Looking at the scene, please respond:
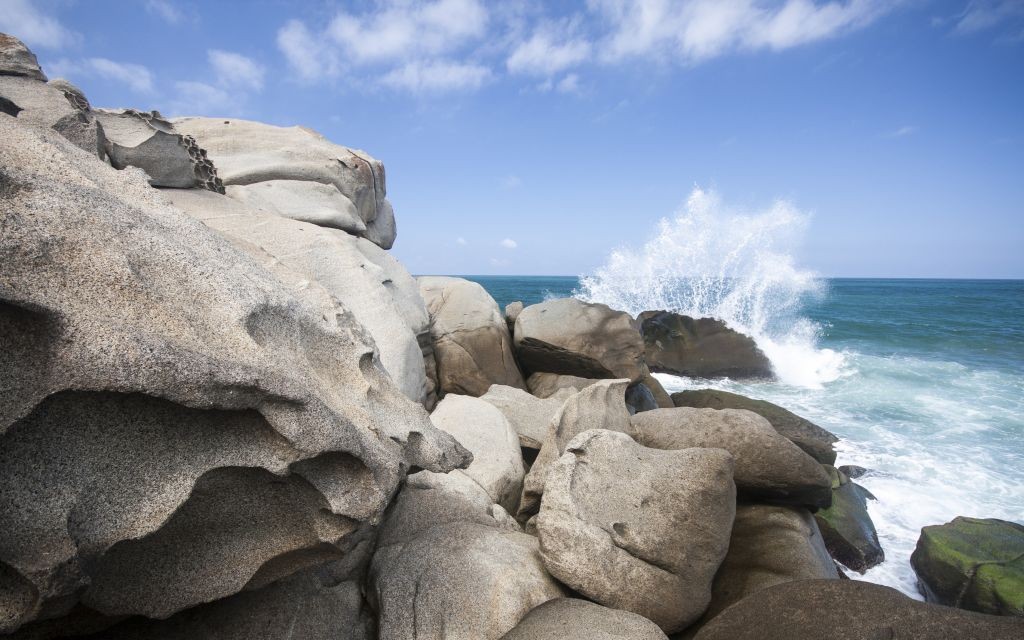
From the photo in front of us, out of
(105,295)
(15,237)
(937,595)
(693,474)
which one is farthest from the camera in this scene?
(937,595)

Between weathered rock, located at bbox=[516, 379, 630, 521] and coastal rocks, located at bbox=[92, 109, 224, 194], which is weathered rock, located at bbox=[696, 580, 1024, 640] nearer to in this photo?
weathered rock, located at bbox=[516, 379, 630, 521]

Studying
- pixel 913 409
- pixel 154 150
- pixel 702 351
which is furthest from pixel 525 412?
pixel 913 409

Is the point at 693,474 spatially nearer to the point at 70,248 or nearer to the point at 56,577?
the point at 56,577

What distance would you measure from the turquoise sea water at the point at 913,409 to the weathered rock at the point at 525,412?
3575 mm

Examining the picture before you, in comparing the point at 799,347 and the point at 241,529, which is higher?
the point at 241,529

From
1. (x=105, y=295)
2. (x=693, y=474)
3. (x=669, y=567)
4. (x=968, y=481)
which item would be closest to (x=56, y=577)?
(x=105, y=295)

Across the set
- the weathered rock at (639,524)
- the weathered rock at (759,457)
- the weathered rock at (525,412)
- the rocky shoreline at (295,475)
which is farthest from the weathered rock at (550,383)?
the weathered rock at (639,524)

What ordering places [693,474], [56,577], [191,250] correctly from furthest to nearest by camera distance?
[693,474], [191,250], [56,577]

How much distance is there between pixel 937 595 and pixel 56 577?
22.0 ft

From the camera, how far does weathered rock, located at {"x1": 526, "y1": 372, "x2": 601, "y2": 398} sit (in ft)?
28.3

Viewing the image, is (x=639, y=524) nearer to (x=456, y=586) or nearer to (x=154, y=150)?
(x=456, y=586)

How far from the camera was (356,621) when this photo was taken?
9.48ft

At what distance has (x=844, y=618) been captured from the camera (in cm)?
246

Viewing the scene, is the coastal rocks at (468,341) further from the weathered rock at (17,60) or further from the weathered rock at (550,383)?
the weathered rock at (17,60)
